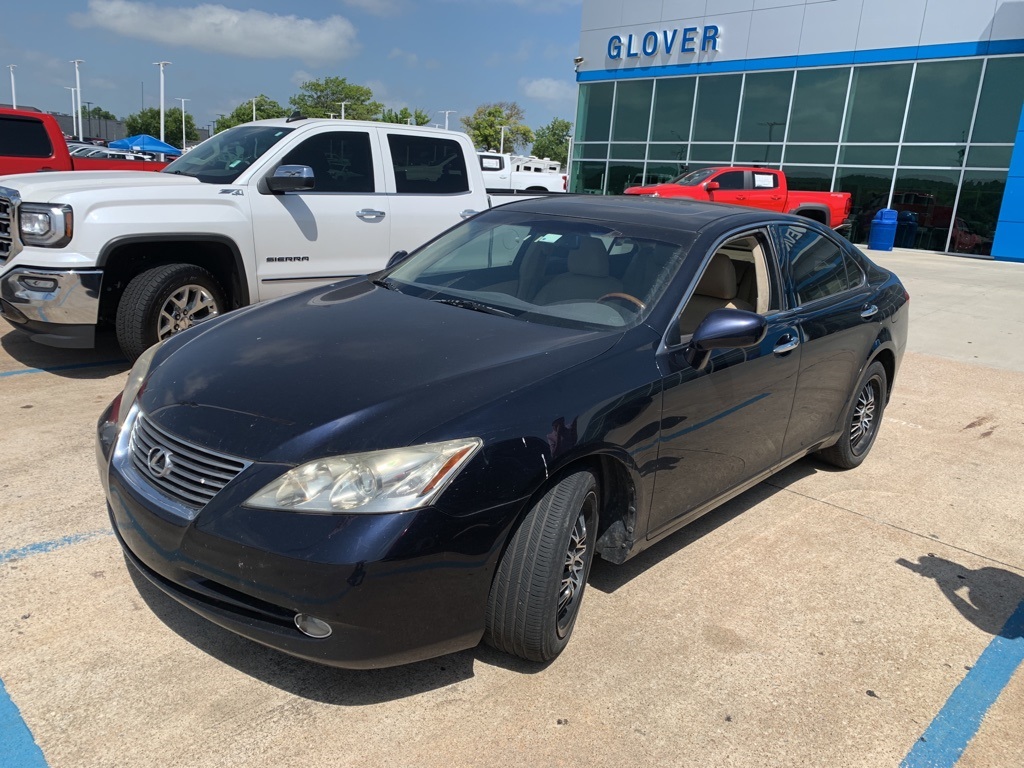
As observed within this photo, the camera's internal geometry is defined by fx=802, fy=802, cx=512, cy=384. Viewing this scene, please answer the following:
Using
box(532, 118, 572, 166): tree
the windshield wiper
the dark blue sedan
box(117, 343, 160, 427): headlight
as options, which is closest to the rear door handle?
the dark blue sedan

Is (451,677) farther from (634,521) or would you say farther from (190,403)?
(190,403)

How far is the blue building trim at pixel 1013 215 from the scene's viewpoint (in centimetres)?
1988

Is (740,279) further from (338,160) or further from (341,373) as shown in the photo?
(338,160)

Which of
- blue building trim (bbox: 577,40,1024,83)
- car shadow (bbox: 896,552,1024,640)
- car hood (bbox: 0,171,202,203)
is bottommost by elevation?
car shadow (bbox: 896,552,1024,640)

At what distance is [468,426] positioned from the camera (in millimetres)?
2449

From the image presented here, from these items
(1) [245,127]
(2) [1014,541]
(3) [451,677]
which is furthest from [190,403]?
(1) [245,127]

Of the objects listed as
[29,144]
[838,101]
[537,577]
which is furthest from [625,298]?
[838,101]

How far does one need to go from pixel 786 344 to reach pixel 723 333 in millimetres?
811

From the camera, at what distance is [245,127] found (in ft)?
23.0

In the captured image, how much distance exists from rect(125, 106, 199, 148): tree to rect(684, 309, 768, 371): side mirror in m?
99.9

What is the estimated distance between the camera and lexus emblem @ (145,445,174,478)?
2.55 metres

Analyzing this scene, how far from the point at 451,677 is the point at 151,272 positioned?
417 cm

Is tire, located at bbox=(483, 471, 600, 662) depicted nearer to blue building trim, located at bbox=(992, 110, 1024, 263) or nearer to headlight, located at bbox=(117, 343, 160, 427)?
headlight, located at bbox=(117, 343, 160, 427)

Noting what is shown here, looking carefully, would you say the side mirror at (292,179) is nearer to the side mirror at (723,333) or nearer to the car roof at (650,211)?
the car roof at (650,211)
